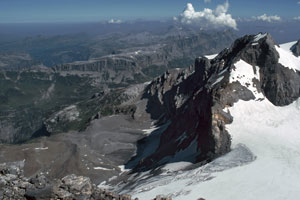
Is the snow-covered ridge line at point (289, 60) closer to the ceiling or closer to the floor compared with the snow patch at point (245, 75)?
closer to the ceiling

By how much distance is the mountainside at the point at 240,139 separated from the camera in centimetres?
4681

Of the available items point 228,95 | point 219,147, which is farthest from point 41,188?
point 228,95

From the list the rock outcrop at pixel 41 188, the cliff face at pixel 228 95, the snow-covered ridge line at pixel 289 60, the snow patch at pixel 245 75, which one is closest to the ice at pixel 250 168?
the cliff face at pixel 228 95

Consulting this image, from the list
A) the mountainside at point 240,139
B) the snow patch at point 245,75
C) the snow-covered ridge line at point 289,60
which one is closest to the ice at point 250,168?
the mountainside at point 240,139

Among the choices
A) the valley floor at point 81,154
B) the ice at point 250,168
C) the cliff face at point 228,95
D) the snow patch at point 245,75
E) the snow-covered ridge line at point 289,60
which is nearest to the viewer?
the ice at point 250,168

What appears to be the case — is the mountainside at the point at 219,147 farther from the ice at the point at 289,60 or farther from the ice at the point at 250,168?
the ice at the point at 289,60

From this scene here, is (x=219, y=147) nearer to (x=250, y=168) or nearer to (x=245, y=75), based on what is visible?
(x=250, y=168)

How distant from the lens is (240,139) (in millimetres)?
63688

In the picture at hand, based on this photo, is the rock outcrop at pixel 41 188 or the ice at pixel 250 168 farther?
the ice at pixel 250 168

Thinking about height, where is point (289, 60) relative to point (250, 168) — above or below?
above

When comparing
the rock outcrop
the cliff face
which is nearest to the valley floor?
the cliff face

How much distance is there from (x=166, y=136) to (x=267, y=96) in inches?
1741

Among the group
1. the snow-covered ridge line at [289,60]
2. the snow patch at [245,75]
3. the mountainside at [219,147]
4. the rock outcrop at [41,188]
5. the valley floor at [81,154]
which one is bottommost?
the valley floor at [81,154]

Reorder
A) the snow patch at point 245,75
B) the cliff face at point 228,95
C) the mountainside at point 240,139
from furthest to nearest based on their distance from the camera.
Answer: the snow patch at point 245,75 < the cliff face at point 228,95 < the mountainside at point 240,139
